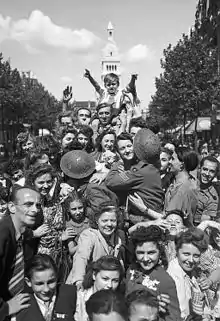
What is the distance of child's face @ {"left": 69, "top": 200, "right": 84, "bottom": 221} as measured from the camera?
5.38 m

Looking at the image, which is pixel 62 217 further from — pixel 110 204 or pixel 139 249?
pixel 139 249

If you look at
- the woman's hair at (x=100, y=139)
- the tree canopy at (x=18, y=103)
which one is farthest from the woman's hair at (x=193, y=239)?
the tree canopy at (x=18, y=103)

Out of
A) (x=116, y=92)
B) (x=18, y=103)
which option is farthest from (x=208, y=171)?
(x=18, y=103)

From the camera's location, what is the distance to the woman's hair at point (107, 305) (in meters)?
3.36

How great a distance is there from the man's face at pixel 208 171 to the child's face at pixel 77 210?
1.70m

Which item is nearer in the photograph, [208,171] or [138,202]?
[138,202]

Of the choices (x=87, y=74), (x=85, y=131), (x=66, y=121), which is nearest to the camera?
(x=85, y=131)

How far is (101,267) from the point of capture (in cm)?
419

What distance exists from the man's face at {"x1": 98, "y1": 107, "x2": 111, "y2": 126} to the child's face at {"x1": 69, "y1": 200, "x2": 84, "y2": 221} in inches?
116

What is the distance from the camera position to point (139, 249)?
4.49 meters

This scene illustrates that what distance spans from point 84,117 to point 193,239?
4760 millimetres

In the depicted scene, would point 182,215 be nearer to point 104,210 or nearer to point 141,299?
point 104,210

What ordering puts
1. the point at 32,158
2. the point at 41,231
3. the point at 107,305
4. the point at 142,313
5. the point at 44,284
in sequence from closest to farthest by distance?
the point at 107,305 < the point at 142,313 < the point at 44,284 < the point at 41,231 < the point at 32,158

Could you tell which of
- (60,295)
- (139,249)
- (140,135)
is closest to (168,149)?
→ (140,135)
